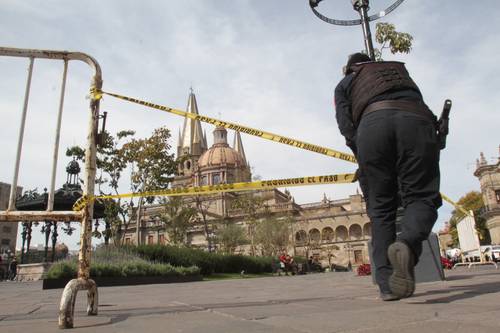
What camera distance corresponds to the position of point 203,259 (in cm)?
2033

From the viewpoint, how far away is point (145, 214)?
5950 cm

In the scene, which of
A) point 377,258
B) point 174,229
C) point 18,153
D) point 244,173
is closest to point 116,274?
point 18,153

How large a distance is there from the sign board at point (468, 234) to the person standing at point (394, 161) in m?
7.18

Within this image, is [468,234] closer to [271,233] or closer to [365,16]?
[365,16]

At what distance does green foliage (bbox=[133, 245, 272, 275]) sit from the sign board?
38.2 feet

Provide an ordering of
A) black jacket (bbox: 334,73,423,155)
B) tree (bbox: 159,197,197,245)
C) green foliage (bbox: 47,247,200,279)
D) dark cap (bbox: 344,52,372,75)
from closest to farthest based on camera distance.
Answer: black jacket (bbox: 334,73,423,155), dark cap (bbox: 344,52,372,75), green foliage (bbox: 47,247,200,279), tree (bbox: 159,197,197,245)

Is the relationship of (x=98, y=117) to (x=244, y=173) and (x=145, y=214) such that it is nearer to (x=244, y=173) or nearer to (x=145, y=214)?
(x=145, y=214)

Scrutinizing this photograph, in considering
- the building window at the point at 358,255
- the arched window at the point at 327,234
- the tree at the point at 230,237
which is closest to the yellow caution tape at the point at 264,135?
the tree at the point at 230,237

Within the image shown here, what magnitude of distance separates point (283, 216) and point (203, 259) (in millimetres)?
30750

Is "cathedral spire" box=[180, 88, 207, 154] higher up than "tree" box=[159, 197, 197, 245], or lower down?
higher up

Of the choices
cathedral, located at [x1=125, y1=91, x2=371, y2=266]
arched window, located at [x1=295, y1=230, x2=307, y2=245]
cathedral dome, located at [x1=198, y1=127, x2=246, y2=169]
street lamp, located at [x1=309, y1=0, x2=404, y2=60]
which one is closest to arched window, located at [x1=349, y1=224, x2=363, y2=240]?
cathedral, located at [x1=125, y1=91, x2=371, y2=266]

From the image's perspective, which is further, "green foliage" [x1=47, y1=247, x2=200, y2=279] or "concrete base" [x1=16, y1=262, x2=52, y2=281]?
"concrete base" [x1=16, y1=262, x2=52, y2=281]

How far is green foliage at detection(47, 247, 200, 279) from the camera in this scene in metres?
10.7

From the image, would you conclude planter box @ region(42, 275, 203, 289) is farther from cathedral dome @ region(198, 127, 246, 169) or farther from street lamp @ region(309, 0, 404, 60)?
cathedral dome @ region(198, 127, 246, 169)
